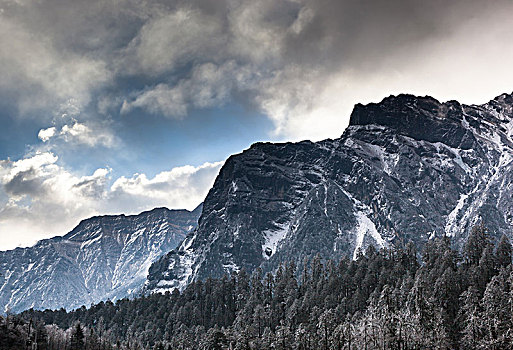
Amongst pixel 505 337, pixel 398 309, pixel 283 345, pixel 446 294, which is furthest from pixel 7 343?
pixel 505 337

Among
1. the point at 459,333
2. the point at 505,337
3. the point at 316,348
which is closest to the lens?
the point at 505,337

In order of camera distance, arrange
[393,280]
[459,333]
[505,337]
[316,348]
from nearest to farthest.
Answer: [505,337], [459,333], [316,348], [393,280]

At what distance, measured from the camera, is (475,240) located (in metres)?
194

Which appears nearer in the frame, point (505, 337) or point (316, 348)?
point (505, 337)

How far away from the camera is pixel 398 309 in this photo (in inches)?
6747

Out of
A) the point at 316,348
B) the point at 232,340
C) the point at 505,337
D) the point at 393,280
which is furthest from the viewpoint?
the point at 393,280

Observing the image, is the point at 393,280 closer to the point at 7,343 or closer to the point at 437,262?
the point at 437,262

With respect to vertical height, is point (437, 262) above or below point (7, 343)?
above

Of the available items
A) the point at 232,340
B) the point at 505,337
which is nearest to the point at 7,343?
the point at 232,340

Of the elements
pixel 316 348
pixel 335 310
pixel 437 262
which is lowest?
pixel 316 348

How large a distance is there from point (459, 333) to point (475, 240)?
52490 millimetres

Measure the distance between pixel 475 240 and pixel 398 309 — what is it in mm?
45039

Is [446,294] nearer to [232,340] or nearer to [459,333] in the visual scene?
[459,333]

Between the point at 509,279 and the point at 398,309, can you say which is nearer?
the point at 509,279
